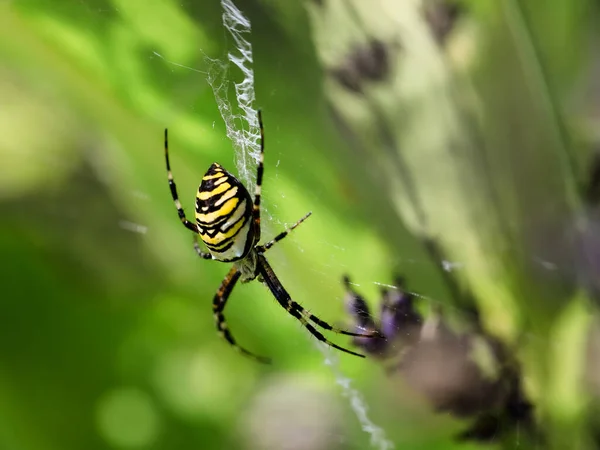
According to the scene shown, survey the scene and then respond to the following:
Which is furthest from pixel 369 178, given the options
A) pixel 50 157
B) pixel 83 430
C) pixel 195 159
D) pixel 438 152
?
pixel 83 430

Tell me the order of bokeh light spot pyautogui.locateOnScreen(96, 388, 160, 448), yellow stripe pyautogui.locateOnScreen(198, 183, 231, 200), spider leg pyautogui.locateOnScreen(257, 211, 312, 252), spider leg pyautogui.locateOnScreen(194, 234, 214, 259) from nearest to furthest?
yellow stripe pyautogui.locateOnScreen(198, 183, 231, 200) → spider leg pyautogui.locateOnScreen(257, 211, 312, 252) → spider leg pyautogui.locateOnScreen(194, 234, 214, 259) → bokeh light spot pyautogui.locateOnScreen(96, 388, 160, 448)

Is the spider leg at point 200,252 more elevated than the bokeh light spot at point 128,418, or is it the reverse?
the spider leg at point 200,252

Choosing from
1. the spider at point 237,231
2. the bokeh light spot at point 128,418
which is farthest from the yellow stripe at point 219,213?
the bokeh light spot at point 128,418

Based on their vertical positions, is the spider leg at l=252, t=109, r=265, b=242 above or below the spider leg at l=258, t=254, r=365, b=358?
above

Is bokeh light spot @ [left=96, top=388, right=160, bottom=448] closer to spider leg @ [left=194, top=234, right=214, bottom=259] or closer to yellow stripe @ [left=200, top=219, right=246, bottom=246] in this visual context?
spider leg @ [left=194, top=234, right=214, bottom=259]

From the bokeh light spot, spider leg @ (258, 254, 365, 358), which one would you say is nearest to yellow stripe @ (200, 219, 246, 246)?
spider leg @ (258, 254, 365, 358)

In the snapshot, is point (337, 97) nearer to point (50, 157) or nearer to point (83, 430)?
point (50, 157)

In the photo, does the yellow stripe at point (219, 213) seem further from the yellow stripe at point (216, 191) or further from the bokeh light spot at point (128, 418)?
the bokeh light spot at point (128, 418)
